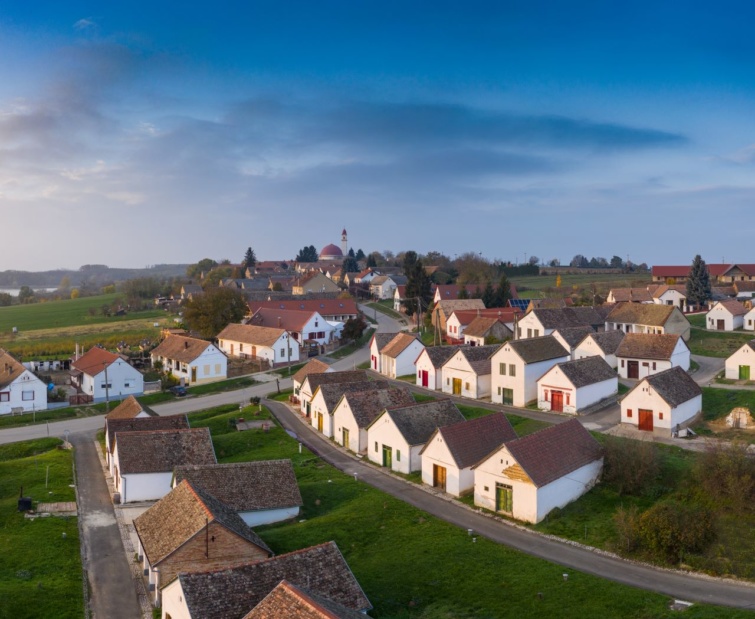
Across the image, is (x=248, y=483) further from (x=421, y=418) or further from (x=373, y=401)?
(x=373, y=401)

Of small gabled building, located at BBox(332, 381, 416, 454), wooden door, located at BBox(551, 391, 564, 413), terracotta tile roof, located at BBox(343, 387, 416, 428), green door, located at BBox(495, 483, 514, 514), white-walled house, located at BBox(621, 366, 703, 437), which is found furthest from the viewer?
wooden door, located at BBox(551, 391, 564, 413)

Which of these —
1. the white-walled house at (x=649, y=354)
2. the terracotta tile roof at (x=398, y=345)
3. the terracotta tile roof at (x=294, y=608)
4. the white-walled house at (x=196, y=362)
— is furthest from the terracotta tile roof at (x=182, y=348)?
the terracotta tile roof at (x=294, y=608)

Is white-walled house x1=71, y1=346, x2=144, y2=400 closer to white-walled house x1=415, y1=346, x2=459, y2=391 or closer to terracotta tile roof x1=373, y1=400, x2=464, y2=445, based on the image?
white-walled house x1=415, y1=346, x2=459, y2=391

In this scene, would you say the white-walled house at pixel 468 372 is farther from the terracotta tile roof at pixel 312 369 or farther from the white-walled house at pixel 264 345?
the white-walled house at pixel 264 345

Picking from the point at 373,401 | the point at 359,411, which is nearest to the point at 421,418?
the point at 359,411

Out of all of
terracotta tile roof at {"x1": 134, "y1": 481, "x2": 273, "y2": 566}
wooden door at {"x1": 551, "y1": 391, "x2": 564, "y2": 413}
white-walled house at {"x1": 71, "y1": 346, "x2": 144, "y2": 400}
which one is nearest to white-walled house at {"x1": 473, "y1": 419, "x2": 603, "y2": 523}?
terracotta tile roof at {"x1": 134, "y1": 481, "x2": 273, "y2": 566}

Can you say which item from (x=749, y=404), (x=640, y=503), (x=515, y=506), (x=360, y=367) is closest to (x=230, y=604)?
(x=515, y=506)

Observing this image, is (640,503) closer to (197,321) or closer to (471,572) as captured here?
(471,572)
